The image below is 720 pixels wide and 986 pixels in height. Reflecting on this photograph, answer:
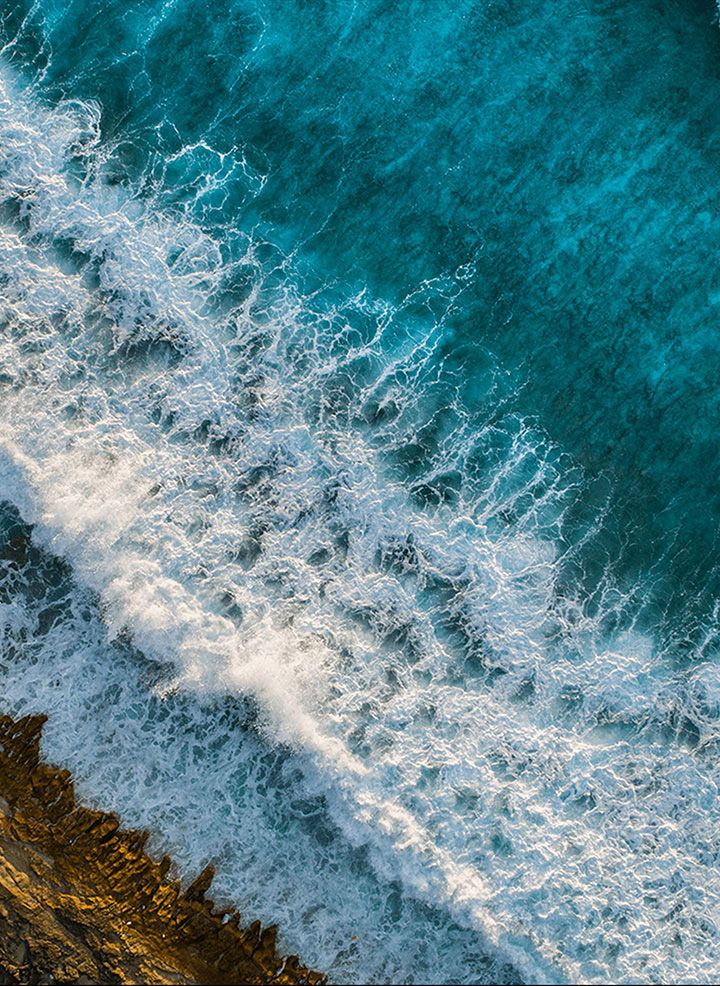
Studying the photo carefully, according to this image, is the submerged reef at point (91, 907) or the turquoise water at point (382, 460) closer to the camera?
the submerged reef at point (91, 907)

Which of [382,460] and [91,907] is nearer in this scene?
[91,907]

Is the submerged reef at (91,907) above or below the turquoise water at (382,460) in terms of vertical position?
below

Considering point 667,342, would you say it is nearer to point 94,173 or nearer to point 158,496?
point 158,496

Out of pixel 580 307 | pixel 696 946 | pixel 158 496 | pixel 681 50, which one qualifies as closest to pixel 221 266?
pixel 158 496

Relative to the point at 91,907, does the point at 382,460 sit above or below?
above

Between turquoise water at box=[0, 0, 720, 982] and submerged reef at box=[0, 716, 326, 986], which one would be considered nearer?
submerged reef at box=[0, 716, 326, 986]
